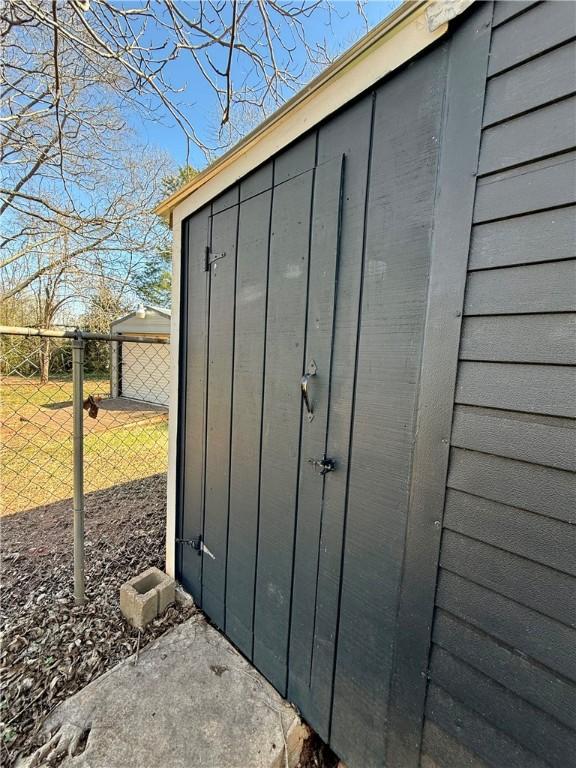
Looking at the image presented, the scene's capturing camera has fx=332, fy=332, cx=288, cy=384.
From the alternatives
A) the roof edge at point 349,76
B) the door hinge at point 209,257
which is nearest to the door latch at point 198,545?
the door hinge at point 209,257

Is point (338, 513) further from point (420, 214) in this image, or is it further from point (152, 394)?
point (152, 394)

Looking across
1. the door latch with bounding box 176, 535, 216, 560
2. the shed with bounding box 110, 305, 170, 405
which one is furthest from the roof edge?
the shed with bounding box 110, 305, 170, 405

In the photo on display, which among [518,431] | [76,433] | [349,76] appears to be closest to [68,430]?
[76,433]

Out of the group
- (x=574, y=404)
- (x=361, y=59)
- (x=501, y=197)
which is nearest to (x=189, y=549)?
(x=574, y=404)

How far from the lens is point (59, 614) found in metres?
1.60

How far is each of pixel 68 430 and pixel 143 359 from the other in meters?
3.88

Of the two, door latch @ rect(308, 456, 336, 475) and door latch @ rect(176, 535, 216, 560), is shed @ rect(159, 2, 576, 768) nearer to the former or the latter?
door latch @ rect(308, 456, 336, 475)

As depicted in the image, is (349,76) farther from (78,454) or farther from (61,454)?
(61,454)

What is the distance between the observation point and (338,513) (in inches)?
40.6

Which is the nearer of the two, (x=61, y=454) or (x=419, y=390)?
(x=419, y=390)

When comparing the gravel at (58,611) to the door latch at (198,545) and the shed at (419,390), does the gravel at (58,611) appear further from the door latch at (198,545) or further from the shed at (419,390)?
the shed at (419,390)

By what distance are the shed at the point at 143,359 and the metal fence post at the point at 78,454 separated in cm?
598

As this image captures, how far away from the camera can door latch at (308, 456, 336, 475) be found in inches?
40.9

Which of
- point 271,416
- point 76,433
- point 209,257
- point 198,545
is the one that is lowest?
point 198,545
